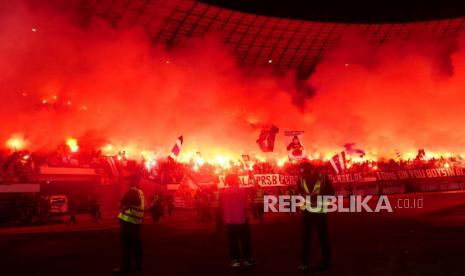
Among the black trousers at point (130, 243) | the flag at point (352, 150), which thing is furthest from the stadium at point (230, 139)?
the flag at point (352, 150)

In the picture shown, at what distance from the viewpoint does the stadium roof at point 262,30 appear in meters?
33.2

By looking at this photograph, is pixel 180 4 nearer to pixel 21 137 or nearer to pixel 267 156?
pixel 267 156

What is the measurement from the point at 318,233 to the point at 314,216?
9.0 inches

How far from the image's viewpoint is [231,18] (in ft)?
118

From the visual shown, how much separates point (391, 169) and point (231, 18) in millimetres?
15617

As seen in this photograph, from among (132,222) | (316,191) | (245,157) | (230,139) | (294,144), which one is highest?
(230,139)

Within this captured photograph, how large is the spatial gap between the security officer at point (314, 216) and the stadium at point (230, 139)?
0.07 ft

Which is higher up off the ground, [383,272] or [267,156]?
[267,156]

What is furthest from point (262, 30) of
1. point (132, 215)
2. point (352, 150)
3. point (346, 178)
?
point (132, 215)

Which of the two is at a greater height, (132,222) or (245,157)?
(245,157)

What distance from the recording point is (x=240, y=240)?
23.7 feet

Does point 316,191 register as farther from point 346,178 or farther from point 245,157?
point 346,178

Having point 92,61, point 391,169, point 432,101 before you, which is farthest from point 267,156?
point 92,61

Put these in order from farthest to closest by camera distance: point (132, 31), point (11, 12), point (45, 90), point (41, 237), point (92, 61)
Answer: point (132, 31), point (92, 61), point (45, 90), point (11, 12), point (41, 237)
